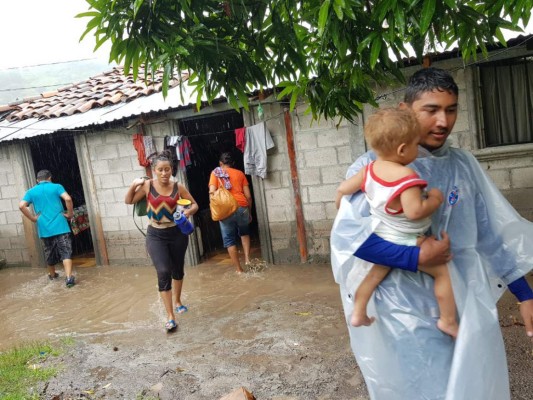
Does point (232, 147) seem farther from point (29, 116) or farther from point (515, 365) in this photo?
point (515, 365)

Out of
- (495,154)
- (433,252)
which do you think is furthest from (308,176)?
(433,252)

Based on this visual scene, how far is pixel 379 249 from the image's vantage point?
1726 millimetres

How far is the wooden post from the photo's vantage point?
6.72 meters

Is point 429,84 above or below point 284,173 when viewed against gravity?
above

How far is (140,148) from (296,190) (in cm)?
266

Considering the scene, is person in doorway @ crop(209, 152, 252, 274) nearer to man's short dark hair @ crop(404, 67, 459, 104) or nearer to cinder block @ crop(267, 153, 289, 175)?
cinder block @ crop(267, 153, 289, 175)

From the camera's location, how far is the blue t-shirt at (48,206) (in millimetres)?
7406

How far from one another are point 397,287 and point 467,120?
470 cm

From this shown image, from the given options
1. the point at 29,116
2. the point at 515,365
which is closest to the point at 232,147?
the point at 29,116

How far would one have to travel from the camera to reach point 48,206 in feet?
24.4

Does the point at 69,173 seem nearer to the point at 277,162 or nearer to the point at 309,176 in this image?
the point at 277,162

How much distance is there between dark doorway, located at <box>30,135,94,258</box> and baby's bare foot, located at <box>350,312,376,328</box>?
8783 millimetres

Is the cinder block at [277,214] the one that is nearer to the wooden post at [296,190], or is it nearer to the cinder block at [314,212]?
the wooden post at [296,190]

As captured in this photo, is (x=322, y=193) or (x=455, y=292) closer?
(x=455, y=292)
